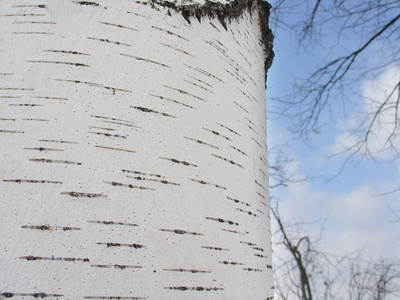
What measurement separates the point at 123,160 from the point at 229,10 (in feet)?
2.78

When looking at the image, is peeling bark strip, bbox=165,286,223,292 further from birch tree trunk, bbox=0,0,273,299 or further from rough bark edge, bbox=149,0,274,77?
rough bark edge, bbox=149,0,274,77

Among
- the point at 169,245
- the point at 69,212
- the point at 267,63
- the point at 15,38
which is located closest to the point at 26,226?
the point at 69,212

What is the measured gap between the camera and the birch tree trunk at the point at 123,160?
712 mm

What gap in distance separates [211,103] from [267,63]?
882mm

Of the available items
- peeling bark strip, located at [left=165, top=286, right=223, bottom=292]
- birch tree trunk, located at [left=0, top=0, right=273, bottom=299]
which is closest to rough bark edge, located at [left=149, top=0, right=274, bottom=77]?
birch tree trunk, located at [left=0, top=0, right=273, bottom=299]

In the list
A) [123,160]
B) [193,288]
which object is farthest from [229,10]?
[193,288]

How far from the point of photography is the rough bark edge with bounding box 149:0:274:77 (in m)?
1.13

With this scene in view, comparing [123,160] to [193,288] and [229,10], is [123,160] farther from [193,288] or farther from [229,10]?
[229,10]

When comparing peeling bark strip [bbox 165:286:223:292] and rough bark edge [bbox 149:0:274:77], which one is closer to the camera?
peeling bark strip [bbox 165:286:223:292]

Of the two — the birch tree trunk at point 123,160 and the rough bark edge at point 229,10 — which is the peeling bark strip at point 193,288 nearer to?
the birch tree trunk at point 123,160

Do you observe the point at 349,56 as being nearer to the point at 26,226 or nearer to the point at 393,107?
the point at 393,107

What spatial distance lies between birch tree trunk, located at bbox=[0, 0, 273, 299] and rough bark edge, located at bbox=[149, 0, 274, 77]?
13mm

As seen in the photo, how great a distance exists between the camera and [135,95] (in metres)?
0.91

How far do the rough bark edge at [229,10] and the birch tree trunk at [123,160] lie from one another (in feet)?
0.04
